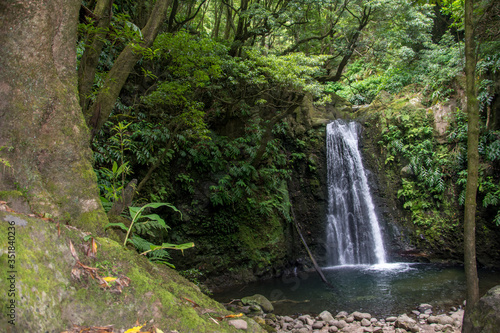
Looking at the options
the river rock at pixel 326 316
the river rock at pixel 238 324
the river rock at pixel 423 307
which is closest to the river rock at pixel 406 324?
the river rock at pixel 423 307

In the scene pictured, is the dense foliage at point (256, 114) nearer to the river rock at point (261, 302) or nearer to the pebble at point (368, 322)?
the river rock at point (261, 302)

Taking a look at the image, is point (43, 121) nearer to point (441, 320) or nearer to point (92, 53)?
point (92, 53)

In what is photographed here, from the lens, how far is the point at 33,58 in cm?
202

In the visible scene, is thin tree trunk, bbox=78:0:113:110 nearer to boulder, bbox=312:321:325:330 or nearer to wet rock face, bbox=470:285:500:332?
boulder, bbox=312:321:325:330

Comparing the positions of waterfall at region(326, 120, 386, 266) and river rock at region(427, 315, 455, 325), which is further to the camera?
waterfall at region(326, 120, 386, 266)

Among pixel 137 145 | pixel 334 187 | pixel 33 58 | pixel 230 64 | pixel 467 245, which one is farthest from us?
pixel 334 187

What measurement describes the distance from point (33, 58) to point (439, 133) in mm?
12664

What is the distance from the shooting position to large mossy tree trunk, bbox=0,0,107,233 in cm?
185

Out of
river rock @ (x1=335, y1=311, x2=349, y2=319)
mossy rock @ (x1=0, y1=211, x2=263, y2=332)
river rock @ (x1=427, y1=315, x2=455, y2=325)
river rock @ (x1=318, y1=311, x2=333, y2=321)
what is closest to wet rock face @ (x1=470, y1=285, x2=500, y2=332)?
river rock @ (x1=427, y1=315, x2=455, y2=325)

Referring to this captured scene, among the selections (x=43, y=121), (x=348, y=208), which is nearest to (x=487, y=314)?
(x=43, y=121)

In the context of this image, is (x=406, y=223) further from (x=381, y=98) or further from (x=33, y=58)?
(x=33, y=58)

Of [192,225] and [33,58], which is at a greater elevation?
[33,58]

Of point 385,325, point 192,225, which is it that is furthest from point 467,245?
point 192,225

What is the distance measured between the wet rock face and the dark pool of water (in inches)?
87.7
